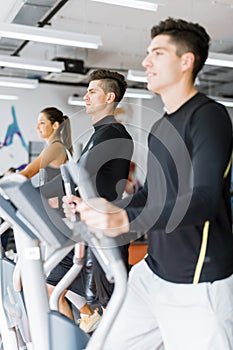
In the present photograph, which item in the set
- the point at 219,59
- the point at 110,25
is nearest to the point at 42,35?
the point at 219,59

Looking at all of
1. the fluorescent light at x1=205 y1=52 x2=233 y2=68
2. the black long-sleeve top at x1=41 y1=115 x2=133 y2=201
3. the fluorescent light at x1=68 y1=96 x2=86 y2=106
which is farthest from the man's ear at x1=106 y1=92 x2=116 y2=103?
the fluorescent light at x1=68 y1=96 x2=86 y2=106

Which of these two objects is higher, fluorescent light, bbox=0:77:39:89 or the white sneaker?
fluorescent light, bbox=0:77:39:89

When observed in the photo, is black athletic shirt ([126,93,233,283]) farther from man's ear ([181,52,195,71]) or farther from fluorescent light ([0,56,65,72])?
fluorescent light ([0,56,65,72])

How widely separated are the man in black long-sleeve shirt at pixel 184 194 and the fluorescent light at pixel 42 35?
4095mm

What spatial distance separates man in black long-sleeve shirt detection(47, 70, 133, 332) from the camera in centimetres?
276

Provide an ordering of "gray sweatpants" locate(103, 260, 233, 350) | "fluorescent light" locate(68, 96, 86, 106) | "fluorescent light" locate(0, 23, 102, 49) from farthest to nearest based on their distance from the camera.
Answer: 1. "fluorescent light" locate(68, 96, 86, 106)
2. "fluorescent light" locate(0, 23, 102, 49)
3. "gray sweatpants" locate(103, 260, 233, 350)

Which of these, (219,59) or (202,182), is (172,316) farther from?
(219,59)

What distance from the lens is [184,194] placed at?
1678mm

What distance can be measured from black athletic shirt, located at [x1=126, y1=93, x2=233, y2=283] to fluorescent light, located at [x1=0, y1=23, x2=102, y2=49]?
13.3 feet

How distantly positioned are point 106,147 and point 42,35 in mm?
3357

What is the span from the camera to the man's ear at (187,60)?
1805 millimetres

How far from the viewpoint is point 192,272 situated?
1848mm

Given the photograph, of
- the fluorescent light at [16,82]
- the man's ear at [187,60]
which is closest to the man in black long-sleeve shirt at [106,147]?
the man's ear at [187,60]

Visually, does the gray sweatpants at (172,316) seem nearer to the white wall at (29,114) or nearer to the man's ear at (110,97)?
the man's ear at (110,97)
